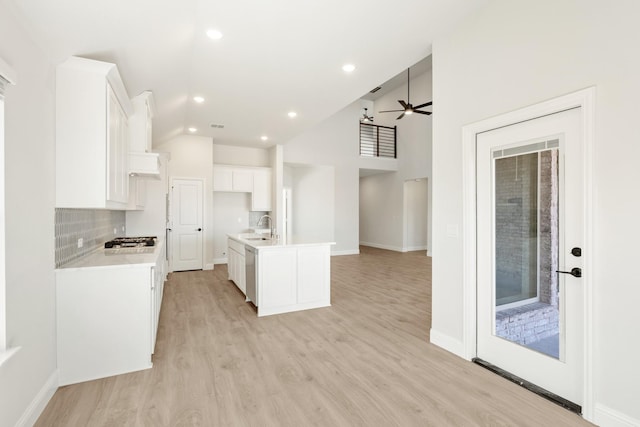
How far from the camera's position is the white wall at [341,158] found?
870 centimetres

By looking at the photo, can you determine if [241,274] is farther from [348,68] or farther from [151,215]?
[348,68]

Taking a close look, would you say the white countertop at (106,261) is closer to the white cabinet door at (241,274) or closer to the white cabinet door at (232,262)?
the white cabinet door at (241,274)

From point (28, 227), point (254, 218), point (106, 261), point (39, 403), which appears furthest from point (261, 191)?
point (39, 403)

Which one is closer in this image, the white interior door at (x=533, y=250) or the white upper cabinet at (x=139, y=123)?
the white interior door at (x=533, y=250)

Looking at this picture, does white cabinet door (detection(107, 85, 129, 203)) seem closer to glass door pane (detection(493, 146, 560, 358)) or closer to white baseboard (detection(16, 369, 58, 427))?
white baseboard (detection(16, 369, 58, 427))

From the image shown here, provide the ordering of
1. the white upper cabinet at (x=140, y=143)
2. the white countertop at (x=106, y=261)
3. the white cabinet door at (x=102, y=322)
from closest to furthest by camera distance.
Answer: the white cabinet door at (x=102, y=322) < the white countertop at (x=106, y=261) < the white upper cabinet at (x=140, y=143)

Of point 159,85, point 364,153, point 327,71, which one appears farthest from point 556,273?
point 364,153

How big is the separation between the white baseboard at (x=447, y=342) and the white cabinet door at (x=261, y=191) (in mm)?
5256

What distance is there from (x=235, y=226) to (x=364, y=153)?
448 centimetres

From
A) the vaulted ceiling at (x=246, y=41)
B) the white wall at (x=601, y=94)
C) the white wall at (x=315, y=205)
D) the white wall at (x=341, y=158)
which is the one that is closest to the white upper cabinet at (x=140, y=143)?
the vaulted ceiling at (x=246, y=41)

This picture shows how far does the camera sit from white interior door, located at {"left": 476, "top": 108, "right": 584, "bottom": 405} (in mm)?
2086

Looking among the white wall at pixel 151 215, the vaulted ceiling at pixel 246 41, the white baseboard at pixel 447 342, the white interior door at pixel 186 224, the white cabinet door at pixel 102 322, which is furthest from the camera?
the white interior door at pixel 186 224

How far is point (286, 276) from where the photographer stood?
4.04 meters

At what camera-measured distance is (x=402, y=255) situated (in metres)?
8.98
